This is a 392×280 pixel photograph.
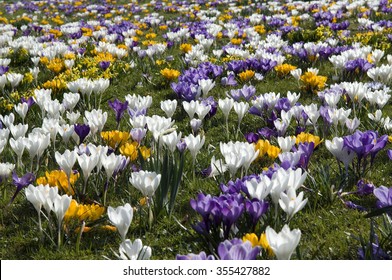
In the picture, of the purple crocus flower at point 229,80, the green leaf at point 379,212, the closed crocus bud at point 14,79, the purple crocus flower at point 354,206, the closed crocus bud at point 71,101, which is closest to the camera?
the green leaf at point 379,212

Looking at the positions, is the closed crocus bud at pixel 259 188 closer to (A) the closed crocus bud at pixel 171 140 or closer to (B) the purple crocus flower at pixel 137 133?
(A) the closed crocus bud at pixel 171 140

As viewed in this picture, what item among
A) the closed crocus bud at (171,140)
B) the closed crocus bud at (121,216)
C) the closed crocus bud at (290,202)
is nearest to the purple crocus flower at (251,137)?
the closed crocus bud at (171,140)

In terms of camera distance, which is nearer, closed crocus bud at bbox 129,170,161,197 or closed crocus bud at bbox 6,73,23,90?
closed crocus bud at bbox 129,170,161,197

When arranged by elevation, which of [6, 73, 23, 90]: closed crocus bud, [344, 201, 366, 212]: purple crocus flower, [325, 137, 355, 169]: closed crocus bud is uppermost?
[325, 137, 355, 169]: closed crocus bud

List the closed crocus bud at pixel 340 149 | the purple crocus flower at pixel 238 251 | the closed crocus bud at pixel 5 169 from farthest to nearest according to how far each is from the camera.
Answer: the closed crocus bud at pixel 5 169 → the closed crocus bud at pixel 340 149 → the purple crocus flower at pixel 238 251

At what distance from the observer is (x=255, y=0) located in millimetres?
19141

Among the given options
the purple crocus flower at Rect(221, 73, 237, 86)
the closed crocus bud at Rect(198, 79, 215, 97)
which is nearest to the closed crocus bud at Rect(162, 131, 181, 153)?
the closed crocus bud at Rect(198, 79, 215, 97)

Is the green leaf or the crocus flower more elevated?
the green leaf

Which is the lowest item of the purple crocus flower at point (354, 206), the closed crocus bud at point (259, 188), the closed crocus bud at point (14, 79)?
the closed crocus bud at point (14, 79)

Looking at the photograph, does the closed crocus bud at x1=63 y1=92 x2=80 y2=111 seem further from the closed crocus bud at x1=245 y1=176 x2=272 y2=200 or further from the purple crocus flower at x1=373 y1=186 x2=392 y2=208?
the purple crocus flower at x1=373 y1=186 x2=392 y2=208

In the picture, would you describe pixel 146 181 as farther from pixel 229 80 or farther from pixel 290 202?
pixel 229 80

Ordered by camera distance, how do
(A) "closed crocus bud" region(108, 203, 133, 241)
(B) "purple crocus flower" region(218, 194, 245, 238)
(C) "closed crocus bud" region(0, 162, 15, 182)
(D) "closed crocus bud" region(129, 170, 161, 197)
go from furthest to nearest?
(C) "closed crocus bud" region(0, 162, 15, 182) < (D) "closed crocus bud" region(129, 170, 161, 197) < (A) "closed crocus bud" region(108, 203, 133, 241) < (B) "purple crocus flower" region(218, 194, 245, 238)
